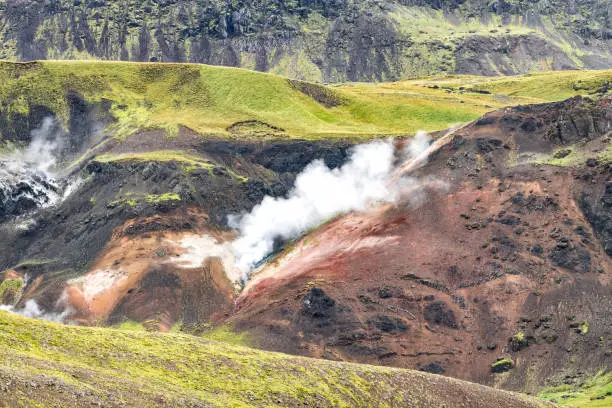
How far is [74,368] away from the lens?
38562 millimetres

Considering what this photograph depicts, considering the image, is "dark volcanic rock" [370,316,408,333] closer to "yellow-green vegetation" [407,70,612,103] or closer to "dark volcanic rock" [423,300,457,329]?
Answer: "dark volcanic rock" [423,300,457,329]

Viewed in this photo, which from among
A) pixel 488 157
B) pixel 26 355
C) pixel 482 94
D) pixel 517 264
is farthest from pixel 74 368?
pixel 482 94

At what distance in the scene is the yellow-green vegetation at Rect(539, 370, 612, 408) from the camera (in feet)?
201

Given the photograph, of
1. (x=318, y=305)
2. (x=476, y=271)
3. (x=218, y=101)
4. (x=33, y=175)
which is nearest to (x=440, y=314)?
(x=476, y=271)

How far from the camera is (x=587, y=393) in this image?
212 ft

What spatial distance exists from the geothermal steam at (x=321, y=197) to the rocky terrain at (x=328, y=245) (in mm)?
1415

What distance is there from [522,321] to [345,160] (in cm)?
4698

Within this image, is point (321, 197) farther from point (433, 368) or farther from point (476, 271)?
point (433, 368)

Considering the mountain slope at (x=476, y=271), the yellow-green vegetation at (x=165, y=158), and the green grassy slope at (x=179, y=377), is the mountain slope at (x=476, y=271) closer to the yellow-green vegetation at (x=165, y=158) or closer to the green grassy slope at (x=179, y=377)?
the green grassy slope at (x=179, y=377)

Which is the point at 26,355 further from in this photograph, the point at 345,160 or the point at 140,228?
the point at 345,160

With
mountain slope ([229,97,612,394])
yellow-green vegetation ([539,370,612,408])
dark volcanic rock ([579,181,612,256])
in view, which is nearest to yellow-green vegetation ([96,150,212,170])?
mountain slope ([229,97,612,394])

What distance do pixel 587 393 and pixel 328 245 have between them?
3596cm

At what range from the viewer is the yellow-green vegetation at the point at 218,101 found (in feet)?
440

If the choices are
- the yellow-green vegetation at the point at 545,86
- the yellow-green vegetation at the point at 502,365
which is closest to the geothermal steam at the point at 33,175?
the yellow-green vegetation at the point at 502,365
